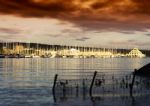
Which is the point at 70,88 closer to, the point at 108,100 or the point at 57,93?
the point at 57,93

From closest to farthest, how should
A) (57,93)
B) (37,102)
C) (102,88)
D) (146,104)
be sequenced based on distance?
1. (146,104)
2. (37,102)
3. (57,93)
4. (102,88)

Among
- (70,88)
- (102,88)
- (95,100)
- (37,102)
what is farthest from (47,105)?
(102,88)

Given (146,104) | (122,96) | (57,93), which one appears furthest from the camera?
(57,93)

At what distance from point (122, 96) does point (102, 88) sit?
988cm

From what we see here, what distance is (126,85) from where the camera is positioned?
58.6 meters

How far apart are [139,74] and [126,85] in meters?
33.9

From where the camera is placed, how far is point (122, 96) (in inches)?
1905

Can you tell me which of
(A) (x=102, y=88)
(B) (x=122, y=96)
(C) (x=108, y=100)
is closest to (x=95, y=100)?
(C) (x=108, y=100)

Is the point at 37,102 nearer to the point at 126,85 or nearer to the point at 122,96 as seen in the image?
the point at 122,96

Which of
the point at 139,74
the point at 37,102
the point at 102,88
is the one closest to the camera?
the point at 37,102

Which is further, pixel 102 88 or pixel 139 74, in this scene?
pixel 139 74

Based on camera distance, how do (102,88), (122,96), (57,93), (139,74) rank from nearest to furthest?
1. (122,96)
2. (57,93)
3. (102,88)
4. (139,74)

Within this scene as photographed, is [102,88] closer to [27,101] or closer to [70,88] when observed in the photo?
[70,88]

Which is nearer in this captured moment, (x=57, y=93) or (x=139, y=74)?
(x=57, y=93)
